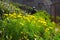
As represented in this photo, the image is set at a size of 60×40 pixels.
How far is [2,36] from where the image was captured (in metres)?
5.91

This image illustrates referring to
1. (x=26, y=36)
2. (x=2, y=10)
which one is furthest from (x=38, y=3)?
(x=26, y=36)

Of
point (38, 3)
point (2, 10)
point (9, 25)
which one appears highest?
point (9, 25)

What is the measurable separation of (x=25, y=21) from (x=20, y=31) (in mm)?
696

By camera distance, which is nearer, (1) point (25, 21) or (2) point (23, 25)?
(2) point (23, 25)

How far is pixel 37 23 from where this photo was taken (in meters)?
7.22

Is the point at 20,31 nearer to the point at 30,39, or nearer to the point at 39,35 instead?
the point at 30,39

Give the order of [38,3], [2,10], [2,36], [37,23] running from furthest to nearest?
[38,3]
[2,10]
[37,23]
[2,36]

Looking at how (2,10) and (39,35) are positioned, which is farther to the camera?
(2,10)

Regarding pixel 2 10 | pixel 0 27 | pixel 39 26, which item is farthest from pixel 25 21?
pixel 2 10

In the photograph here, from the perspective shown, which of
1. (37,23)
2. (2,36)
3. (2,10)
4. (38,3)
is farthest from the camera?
(38,3)

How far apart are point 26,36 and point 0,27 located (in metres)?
0.69

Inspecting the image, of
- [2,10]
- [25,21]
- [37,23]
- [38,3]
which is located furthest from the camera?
[38,3]

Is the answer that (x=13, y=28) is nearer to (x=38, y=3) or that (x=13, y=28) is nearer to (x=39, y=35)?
(x=39, y=35)

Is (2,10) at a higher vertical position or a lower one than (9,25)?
lower
